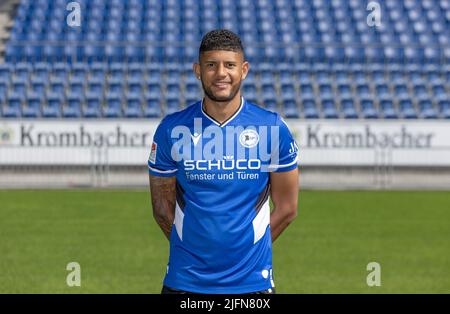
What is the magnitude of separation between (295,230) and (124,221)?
3038 millimetres

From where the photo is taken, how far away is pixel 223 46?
3.59 m

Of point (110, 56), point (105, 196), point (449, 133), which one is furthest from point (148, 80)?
point (449, 133)

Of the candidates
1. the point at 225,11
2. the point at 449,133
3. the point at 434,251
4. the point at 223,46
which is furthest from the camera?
the point at 225,11

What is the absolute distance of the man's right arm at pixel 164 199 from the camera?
12.7 feet

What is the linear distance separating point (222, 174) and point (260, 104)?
21627mm

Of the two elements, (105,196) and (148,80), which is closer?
(105,196)

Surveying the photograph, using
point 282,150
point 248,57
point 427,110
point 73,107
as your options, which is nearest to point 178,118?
point 282,150

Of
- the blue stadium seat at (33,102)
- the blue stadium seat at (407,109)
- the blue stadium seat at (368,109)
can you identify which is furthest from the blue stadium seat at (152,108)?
the blue stadium seat at (407,109)

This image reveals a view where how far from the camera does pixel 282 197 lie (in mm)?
3961

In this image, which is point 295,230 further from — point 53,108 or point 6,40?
point 6,40

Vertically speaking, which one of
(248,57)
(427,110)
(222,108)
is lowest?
(427,110)

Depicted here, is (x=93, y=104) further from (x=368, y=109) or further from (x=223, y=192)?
(x=223, y=192)

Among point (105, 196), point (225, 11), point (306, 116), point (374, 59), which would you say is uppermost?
point (225, 11)

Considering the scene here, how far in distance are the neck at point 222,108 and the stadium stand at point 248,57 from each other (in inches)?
807
